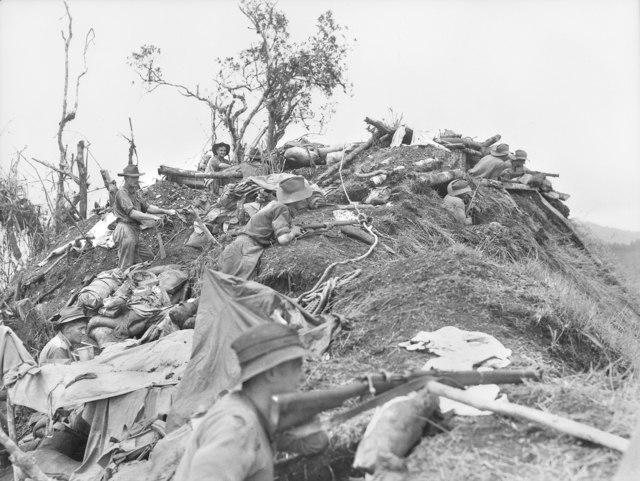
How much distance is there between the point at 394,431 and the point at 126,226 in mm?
7715

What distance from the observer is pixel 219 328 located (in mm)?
4816

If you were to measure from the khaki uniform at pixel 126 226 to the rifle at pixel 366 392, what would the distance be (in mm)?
7363

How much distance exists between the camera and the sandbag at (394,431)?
9.65 ft

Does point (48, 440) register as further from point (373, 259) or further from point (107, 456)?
point (373, 259)

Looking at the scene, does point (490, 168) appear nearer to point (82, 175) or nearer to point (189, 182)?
point (189, 182)

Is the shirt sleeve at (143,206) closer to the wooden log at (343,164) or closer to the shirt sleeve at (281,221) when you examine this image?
the wooden log at (343,164)

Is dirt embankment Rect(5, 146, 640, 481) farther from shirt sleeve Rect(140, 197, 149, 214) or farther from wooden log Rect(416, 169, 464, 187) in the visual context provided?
shirt sleeve Rect(140, 197, 149, 214)

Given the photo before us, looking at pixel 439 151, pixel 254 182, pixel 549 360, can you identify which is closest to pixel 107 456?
pixel 549 360

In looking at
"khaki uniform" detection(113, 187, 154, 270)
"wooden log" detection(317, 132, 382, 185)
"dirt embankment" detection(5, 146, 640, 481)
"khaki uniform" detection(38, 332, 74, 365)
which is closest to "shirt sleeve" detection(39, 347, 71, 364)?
"khaki uniform" detection(38, 332, 74, 365)

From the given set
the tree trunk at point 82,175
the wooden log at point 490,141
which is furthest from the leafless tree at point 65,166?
the wooden log at point 490,141

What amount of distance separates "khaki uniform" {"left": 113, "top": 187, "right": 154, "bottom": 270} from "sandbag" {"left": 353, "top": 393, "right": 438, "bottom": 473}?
7.36 m

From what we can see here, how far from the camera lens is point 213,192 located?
12641 millimetres

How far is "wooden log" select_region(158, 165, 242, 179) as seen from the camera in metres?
12.4

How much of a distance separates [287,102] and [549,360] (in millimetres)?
13785
